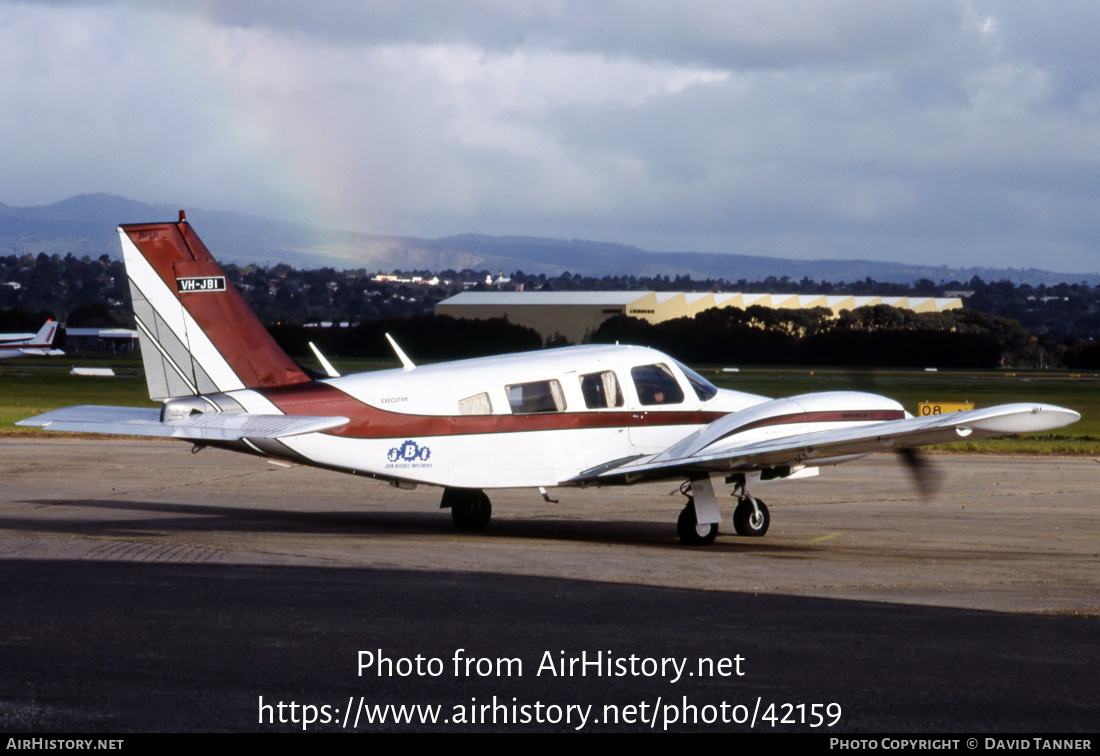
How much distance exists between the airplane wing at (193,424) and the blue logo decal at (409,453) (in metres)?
0.87

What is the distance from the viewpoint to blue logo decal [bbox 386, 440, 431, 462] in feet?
50.5

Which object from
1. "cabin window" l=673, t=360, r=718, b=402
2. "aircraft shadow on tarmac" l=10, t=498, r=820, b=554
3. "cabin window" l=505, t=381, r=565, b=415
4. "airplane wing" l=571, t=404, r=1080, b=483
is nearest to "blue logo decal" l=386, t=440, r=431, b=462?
"cabin window" l=505, t=381, r=565, b=415

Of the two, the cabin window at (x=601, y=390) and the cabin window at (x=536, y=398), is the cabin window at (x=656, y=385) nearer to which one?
the cabin window at (x=601, y=390)

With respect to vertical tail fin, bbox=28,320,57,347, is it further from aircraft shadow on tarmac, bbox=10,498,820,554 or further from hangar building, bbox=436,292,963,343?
aircraft shadow on tarmac, bbox=10,498,820,554

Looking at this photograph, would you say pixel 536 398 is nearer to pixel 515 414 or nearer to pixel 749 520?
pixel 515 414

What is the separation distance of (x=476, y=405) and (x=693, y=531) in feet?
11.3

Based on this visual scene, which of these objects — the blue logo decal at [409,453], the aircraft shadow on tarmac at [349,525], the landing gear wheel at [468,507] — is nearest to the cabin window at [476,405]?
the blue logo decal at [409,453]

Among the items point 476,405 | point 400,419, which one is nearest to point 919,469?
point 476,405

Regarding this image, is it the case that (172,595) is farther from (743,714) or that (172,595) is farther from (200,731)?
(743,714)

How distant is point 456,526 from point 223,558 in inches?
186

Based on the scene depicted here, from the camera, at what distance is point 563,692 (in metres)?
7.56

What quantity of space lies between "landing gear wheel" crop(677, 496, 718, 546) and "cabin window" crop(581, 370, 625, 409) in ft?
5.79

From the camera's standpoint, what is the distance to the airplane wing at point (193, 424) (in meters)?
14.1
